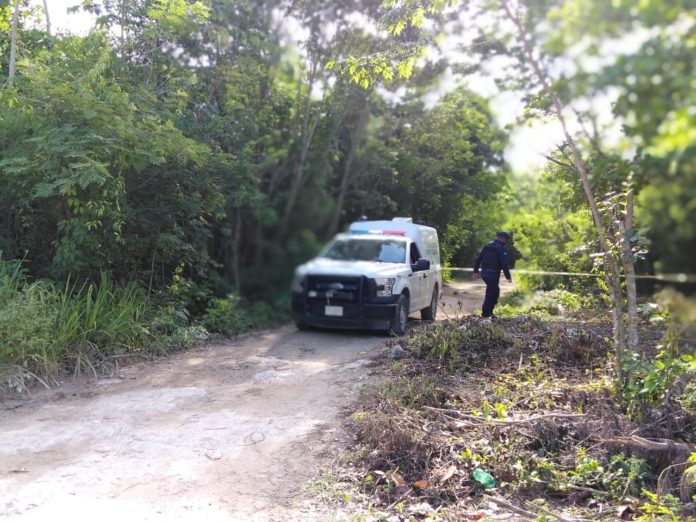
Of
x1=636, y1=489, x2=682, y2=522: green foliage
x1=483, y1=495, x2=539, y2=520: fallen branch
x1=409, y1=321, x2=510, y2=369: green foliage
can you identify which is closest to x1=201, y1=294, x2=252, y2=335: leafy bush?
x1=409, y1=321, x2=510, y2=369: green foliage

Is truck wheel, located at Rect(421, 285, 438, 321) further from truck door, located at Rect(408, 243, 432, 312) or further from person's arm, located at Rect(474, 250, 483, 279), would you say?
person's arm, located at Rect(474, 250, 483, 279)

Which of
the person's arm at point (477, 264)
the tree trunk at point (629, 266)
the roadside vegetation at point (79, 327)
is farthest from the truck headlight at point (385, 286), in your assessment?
the tree trunk at point (629, 266)

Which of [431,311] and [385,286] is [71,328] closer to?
[385,286]

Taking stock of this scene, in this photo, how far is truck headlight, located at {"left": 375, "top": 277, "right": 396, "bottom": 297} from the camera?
9.27 m

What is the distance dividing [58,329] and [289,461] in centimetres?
409

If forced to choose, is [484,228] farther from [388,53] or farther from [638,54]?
[638,54]

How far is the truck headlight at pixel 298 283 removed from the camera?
10.1ft

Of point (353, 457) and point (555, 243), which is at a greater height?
point (555, 243)

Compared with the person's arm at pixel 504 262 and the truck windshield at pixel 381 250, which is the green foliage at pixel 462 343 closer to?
the truck windshield at pixel 381 250

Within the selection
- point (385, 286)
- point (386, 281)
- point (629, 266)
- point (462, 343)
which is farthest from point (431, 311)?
point (629, 266)

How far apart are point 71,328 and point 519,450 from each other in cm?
565

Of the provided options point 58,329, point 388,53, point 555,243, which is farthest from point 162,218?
point 555,243

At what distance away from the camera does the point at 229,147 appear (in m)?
12.3

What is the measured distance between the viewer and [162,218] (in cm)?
1023
